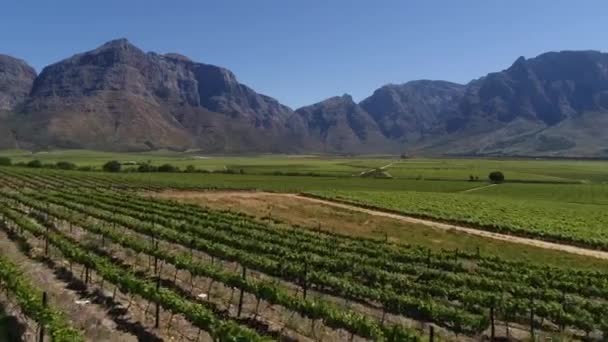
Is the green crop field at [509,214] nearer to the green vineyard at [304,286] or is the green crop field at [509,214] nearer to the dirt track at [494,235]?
the dirt track at [494,235]

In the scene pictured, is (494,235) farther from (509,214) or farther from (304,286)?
(304,286)

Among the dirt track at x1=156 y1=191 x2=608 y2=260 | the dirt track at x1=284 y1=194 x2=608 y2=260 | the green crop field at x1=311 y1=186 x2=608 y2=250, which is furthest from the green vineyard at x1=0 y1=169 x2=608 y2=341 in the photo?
the green crop field at x1=311 y1=186 x2=608 y2=250

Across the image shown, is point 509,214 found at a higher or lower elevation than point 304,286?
lower

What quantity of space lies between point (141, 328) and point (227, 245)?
18.2 metres

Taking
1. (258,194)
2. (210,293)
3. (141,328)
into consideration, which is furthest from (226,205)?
(141,328)

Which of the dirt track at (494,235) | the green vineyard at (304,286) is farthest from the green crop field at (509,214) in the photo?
the green vineyard at (304,286)

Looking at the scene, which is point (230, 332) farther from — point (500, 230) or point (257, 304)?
point (500, 230)

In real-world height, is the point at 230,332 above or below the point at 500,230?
above

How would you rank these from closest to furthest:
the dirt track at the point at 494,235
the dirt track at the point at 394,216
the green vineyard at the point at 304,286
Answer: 1. the green vineyard at the point at 304,286
2. the dirt track at the point at 494,235
3. the dirt track at the point at 394,216

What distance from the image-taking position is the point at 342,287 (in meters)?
27.2

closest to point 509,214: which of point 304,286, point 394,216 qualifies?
point 394,216

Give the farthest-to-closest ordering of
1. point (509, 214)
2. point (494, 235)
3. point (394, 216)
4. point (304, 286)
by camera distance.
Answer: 1. point (509, 214)
2. point (394, 216)
3. point (494, 235)
4. point (304, 286)

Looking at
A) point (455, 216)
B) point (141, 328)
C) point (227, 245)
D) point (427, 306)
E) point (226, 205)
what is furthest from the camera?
point (226, 205)

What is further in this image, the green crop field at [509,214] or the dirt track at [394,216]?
the green crop field at [509,214]
